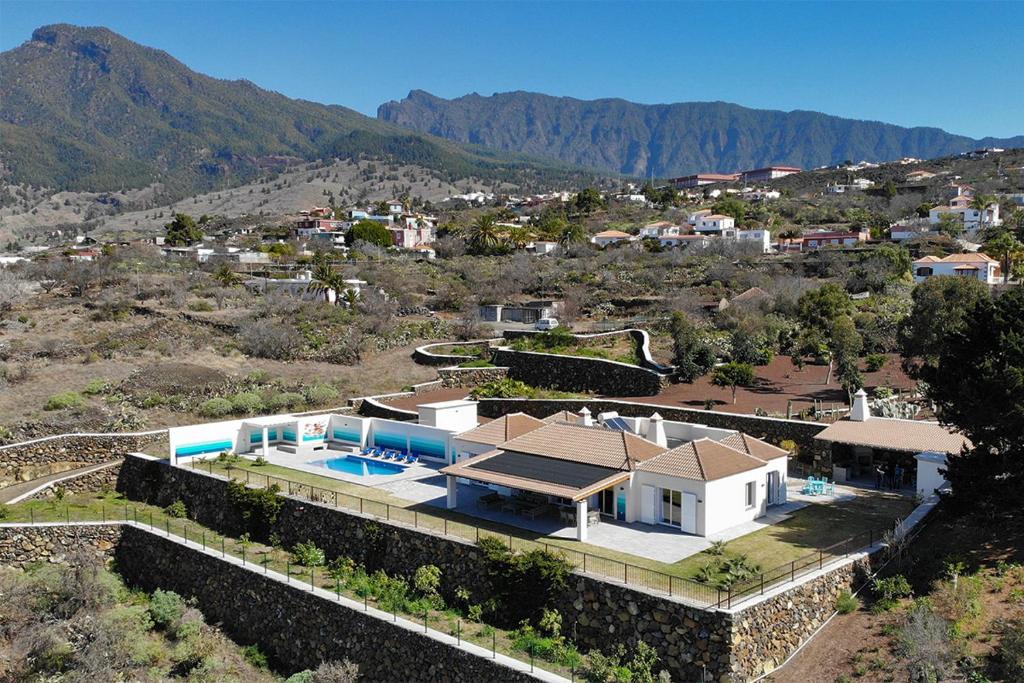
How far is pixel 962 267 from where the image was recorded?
48875mm

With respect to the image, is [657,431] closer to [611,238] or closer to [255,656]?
[255,656]

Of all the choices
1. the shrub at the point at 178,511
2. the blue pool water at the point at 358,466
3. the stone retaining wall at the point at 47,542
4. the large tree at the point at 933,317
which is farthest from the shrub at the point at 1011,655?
the stone retaining wall at the point at 47,542

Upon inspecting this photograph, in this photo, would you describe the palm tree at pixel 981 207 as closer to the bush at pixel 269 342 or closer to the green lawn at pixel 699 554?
the bush at pixel 269 342

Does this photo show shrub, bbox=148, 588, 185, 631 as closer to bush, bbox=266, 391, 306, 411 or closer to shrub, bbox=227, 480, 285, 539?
shrub, bbox=227, 480, 285, 539

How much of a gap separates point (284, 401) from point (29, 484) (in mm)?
8597

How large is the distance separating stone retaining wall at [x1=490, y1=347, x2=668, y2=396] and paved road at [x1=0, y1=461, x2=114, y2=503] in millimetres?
16166

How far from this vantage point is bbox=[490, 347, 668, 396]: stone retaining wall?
30922mm

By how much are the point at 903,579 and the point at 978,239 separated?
2278 inches

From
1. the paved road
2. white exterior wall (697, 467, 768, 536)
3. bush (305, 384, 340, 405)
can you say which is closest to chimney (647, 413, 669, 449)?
white exterior wall (697, 467, 768, 536)

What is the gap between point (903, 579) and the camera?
1477cm

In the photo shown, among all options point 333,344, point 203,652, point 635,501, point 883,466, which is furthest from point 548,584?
point 333,344

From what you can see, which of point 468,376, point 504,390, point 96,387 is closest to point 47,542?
point 96,387

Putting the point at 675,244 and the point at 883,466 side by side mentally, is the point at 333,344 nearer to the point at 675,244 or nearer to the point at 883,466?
the point at 883,466

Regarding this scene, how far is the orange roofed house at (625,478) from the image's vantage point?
56.9ft
